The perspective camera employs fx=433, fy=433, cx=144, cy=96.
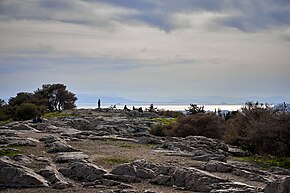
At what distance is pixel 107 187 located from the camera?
17.2 m

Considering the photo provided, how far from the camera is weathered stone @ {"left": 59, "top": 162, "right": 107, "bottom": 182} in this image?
61.8ft

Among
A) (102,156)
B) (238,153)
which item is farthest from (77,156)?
(238,153)

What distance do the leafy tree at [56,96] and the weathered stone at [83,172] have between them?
262 ft

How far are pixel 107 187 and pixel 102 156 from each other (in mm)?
8280

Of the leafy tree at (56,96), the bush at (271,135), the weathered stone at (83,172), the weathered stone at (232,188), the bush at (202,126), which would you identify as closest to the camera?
the weathered stone at (232,188)

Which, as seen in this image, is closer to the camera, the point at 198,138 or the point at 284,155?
the point at 284,155

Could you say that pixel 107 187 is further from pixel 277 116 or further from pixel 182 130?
pixel 182 130

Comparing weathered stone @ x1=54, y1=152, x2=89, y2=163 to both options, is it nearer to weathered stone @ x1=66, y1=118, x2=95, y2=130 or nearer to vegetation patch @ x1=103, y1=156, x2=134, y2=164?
vegetation patch @ x1=103, y1=156, x2=134, y2=164

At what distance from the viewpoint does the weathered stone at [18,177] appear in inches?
688

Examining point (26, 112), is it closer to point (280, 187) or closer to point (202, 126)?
point (202, 126)

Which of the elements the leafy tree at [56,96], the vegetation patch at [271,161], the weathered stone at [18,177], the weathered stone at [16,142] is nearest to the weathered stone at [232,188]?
the weathered stone at [18,177]

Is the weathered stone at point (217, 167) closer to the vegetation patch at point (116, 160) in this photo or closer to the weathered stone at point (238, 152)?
the vegetation patch at point (116, 160)

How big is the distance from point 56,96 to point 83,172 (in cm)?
8508

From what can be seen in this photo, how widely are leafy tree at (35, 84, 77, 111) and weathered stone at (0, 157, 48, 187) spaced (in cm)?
8053
